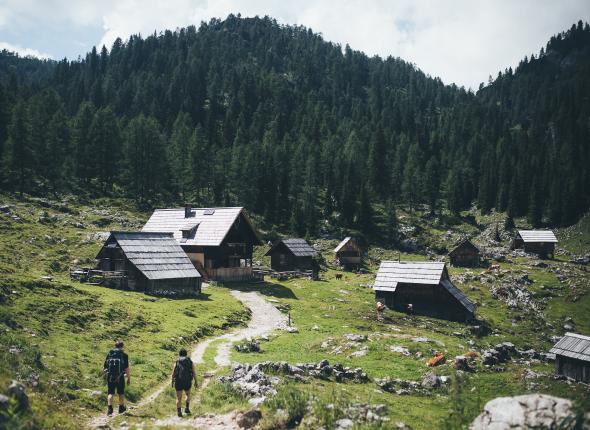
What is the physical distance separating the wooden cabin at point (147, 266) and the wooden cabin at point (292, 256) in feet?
93.9

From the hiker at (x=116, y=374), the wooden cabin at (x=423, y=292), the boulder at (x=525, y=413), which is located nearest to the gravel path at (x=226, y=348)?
the hiker at (x=116, y=374)

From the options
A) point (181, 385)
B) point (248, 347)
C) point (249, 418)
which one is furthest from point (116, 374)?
point (248, 347)

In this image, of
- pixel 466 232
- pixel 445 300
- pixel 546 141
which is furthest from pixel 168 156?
pixel 546 141

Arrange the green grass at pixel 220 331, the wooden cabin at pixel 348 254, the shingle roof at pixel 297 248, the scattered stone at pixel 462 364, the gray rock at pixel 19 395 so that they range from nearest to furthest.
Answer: the gray rock at pixel 19 395
the green grass at pixel 220 331
the scattered stone at pixel 462 364
the shingle roof at pixel 297 248
the wooden cabin at pixel 348 254

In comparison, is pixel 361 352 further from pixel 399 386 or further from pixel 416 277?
pixel 416 277

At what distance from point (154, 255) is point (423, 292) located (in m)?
29.5

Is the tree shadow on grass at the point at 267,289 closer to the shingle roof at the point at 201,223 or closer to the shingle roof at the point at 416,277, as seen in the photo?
the shingle roof at the point at 201,223

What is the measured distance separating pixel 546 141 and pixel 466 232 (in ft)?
244

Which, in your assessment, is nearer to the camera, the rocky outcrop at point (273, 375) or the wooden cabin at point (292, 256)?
the rocky outcrop at point (273, 375)

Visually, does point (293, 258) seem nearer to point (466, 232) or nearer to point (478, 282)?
point (478, 282)

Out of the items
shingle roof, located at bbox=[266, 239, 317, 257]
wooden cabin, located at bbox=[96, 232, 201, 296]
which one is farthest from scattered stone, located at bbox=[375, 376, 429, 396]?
shingle roof, located at bbox=[266, 239, 317, 257]

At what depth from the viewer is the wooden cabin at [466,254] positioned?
293 feet

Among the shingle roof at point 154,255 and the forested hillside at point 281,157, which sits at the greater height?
the forested hillside at point 281,157

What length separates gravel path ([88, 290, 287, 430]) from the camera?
15309 mm
